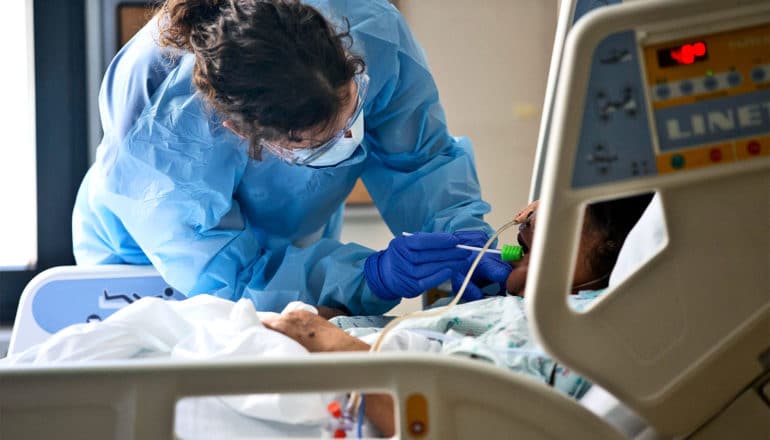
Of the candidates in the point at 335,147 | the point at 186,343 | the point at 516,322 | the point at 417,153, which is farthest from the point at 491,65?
the point at 186,343

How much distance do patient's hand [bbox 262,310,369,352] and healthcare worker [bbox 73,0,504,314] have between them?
484mm

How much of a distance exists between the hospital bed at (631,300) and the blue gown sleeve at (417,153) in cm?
133

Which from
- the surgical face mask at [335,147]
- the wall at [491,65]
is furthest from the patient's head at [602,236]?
the wall at [491,65]

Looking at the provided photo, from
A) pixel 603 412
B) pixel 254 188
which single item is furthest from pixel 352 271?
pixel 603 412

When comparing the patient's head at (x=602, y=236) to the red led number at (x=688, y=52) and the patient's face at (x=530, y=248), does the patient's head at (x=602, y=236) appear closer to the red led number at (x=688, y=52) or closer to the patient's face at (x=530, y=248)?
the patient's face at (x=530, y=248)

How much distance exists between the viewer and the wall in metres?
3.51

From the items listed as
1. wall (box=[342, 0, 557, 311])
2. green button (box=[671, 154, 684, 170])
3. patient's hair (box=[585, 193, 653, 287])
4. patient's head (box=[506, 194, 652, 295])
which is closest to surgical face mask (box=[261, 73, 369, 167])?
patient's head (box=[506, 194, 652, 295])

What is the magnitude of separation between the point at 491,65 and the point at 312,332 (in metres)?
2.32

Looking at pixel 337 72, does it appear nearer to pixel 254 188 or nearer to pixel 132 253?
pixel 254 188

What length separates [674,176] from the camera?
96 centimetres

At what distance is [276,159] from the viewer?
2264mm

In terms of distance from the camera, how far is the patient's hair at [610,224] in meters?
1.82

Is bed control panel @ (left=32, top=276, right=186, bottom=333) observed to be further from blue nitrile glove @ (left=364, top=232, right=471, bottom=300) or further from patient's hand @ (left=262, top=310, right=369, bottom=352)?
patient's hand @ (left=262, top=310, right=369, bottom=352)

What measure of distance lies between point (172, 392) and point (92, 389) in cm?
10
